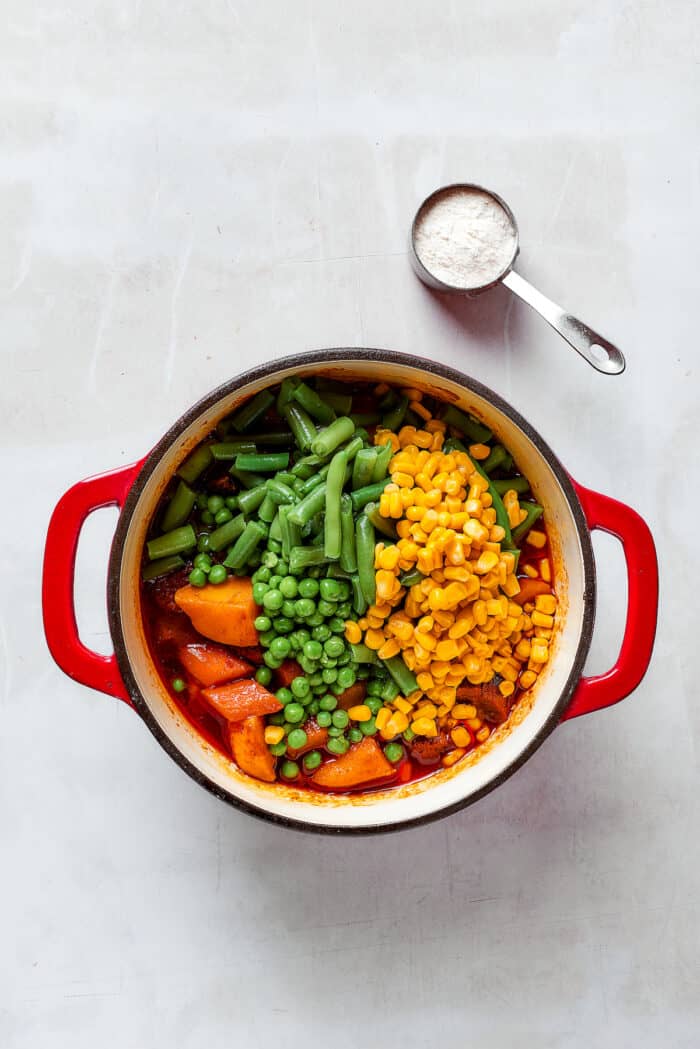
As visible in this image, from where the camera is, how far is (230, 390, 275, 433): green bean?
2.12 metres

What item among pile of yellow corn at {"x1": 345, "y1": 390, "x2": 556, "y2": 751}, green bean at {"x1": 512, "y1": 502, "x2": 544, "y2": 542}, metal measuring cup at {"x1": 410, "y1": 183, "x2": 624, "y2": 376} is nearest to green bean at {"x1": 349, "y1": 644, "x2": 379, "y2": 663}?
pile of yellow corn at {"x1": 345, "y1": 390, "x2": 556, "y2": 751}

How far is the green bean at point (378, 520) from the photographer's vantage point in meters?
2.06

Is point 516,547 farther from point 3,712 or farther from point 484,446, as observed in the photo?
point 3,712

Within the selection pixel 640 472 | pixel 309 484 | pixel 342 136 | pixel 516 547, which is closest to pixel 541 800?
pixel 516 547

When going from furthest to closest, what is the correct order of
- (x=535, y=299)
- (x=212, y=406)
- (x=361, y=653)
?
(x=535, y=299) → (x=361, y=653) → (x=212, y=406)

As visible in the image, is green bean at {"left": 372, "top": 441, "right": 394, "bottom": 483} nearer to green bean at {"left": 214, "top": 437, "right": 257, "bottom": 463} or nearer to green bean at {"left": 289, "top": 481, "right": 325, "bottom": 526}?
green bean at {"left": 289, "top": 481, "right": 325, "bottom": 526}

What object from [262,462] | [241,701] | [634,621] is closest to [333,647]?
[241,701]

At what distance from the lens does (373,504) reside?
2.07 meters

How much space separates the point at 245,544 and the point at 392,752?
0.64 metres

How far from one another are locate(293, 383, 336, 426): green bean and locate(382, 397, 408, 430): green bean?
133 millimetres

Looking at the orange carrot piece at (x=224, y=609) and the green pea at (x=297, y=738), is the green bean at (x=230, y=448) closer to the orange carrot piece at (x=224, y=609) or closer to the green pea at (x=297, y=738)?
the orange carrot piece at (x=224, y=609)

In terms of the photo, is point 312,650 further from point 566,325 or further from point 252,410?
point 566,325

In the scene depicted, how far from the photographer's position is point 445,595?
199cm

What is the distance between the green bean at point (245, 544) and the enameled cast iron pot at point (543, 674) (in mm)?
215
